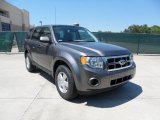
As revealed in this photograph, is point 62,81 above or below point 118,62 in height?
below

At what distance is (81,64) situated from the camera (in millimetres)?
3729

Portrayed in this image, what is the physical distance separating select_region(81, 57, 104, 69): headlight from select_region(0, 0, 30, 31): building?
133 ft

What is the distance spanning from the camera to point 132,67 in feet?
14.6

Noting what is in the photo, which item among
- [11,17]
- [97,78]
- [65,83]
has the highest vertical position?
[11,17]

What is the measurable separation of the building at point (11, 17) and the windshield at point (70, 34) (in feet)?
127

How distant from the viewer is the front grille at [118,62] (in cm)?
384

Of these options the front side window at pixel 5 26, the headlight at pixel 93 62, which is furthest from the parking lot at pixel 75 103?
the front side window at pixel 5 26

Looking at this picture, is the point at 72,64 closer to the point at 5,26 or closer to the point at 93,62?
the point at 93,62

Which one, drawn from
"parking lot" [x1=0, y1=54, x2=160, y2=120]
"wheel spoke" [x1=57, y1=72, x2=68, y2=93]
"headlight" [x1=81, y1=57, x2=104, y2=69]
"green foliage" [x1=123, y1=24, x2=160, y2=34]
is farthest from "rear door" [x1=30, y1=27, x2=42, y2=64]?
"green foliage" [x1=123, y1=24, x2=160, y2=34]

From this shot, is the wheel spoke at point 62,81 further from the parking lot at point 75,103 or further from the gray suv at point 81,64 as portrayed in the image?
the parking lot at point 75,103

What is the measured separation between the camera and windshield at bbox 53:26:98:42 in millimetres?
4907

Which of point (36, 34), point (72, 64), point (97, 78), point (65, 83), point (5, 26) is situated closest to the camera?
point (97, 78)

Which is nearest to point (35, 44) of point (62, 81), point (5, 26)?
point (62, 81)

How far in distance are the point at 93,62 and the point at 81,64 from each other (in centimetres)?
25
